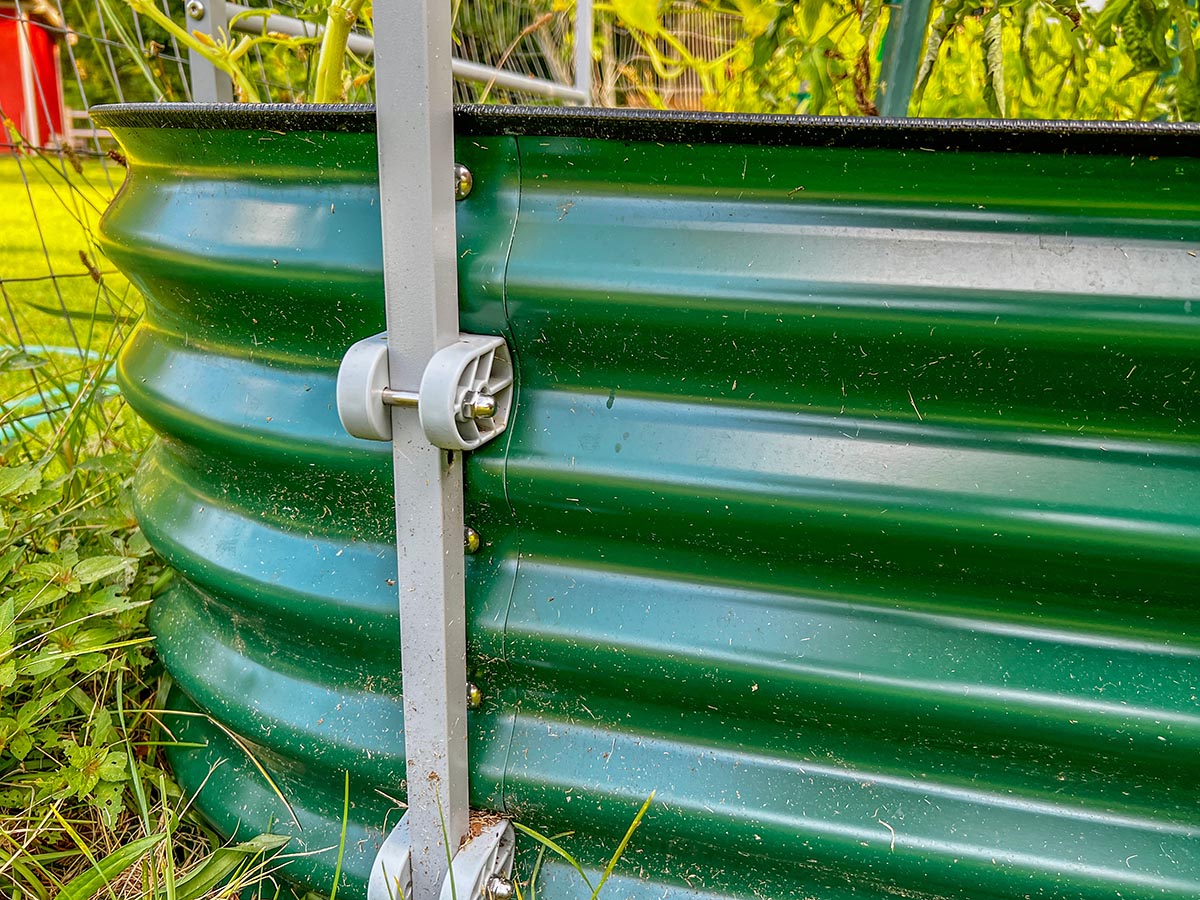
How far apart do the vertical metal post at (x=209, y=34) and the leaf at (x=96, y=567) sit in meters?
0.75

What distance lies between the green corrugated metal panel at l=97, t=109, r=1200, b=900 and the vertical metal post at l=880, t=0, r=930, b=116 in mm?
1011

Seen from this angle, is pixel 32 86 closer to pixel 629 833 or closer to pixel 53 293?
pixel 53 293

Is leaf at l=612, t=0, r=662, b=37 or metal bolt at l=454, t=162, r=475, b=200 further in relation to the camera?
metal bolt at l=454, t=162, r=475, b=200

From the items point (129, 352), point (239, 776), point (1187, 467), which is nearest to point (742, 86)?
point (129, 352)

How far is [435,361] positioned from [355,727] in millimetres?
465

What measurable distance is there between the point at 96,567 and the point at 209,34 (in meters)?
0.85

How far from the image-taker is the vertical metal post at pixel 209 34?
54.9 inches

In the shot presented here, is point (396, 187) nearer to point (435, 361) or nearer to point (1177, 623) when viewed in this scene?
point (435, 361)

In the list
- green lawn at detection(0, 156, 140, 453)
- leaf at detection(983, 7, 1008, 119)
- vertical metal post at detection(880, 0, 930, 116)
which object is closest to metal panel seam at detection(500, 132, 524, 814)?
leaf at detection(983, 7, 1008, 119)

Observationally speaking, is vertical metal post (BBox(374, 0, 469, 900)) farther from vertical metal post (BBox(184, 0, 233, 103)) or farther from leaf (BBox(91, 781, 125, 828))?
vertical metal post (BBox(184, 0, 233, 103))

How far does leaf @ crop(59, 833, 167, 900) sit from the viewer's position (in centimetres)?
100

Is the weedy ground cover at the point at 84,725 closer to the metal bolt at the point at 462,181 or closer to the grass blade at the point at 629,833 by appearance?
the grass blade at the point at 629,833

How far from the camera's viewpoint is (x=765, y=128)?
0.75m

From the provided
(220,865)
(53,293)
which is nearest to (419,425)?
(220,865)
